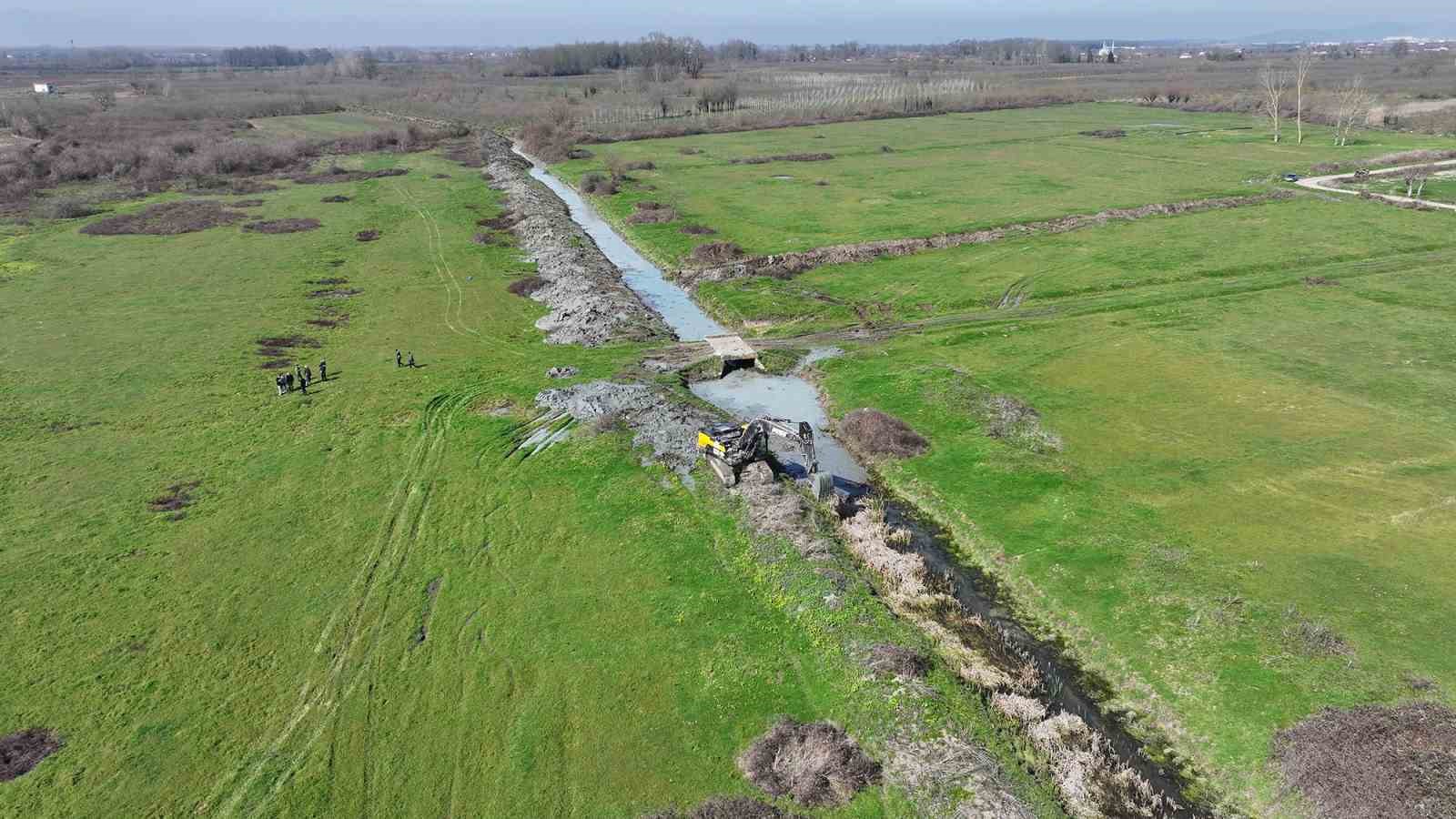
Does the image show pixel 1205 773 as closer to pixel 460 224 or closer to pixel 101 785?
pixel 101 785

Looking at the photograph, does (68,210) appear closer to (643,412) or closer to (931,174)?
(643,412)

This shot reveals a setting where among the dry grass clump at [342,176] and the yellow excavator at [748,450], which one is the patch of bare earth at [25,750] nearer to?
the yellow excavator at [748,450]

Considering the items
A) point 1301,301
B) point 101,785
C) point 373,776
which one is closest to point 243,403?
point 101,785

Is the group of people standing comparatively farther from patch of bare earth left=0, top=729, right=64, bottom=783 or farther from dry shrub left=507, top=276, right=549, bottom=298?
patch of bare earth left=0, top=729, right=64, bottom=783

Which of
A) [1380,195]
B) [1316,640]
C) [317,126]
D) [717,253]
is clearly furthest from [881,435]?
[317,126]

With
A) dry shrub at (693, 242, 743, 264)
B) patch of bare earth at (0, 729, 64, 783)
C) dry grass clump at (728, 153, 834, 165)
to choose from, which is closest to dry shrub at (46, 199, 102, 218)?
dry shrub at (693, 242, 743, 264)

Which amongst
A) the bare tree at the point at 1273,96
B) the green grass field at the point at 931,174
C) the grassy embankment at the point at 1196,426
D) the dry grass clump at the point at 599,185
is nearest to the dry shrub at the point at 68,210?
the dry grass clump at the point at 599,185
